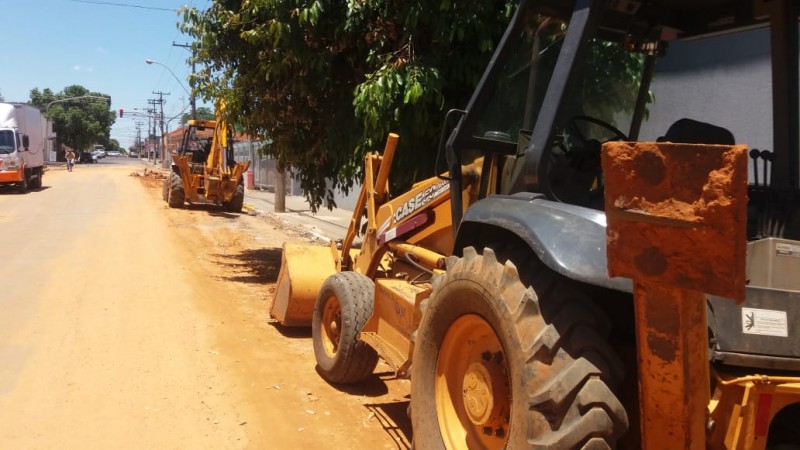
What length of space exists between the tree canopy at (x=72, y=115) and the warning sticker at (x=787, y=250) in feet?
264

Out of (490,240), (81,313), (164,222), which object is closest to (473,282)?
(490,240)

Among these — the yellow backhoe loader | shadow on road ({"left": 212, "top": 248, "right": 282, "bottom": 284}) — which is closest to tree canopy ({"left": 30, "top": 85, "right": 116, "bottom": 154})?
shadow on road ({"left": 212, "top": 248, "right": 282, "bottom": 284})

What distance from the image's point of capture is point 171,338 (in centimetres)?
636

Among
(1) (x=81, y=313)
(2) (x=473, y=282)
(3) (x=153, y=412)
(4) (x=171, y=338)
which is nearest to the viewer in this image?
(2) (x=473, y=282)

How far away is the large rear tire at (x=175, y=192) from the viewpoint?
2053 cm

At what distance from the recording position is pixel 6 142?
24.4 meters

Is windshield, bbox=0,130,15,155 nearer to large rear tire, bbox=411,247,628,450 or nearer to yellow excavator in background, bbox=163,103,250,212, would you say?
yellow excavator in background, bbox=163,103,250,212

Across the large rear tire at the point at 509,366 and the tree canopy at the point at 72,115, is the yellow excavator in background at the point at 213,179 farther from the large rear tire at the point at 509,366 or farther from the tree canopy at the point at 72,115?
the tree canopy at the point at 72,115

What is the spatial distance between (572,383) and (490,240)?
1066 millimetres

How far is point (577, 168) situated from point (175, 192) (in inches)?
743

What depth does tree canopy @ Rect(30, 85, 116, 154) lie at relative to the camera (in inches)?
3049

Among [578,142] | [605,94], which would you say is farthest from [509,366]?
[605,94]

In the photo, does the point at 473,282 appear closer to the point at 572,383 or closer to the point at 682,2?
the point at 572,383

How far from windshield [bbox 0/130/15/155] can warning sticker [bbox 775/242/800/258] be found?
87.6 ft
